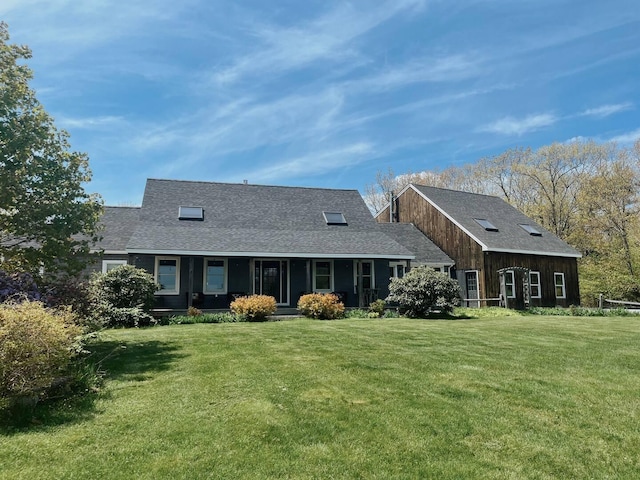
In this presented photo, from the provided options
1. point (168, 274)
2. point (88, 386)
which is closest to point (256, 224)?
point (168, 274)

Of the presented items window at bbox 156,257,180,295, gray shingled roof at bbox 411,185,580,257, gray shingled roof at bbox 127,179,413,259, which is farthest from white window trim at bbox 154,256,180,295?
gray shingled roof at bbox 411,185,580,257

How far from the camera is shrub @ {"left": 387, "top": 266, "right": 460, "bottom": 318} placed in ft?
50.9

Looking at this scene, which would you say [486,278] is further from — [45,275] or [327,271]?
[45,275]

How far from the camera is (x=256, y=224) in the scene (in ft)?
63.2

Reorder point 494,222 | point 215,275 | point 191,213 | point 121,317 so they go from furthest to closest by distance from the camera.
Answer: point 494,222 → point 191,213 → point 215,275 → point 121,317

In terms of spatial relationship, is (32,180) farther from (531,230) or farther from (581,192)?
(581,192)

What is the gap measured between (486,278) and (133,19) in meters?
17.7

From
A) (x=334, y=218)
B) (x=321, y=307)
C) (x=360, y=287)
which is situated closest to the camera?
(x=321, y=307)

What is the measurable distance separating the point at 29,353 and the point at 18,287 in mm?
3060

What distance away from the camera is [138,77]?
12.6 m

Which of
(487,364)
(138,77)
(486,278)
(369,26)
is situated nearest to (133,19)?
(138,77)

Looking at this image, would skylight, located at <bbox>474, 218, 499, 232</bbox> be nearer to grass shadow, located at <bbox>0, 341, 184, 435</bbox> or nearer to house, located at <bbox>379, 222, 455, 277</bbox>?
house, located at <bbox>379, 222, 455, 277</bbox>

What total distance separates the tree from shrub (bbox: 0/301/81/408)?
276cm

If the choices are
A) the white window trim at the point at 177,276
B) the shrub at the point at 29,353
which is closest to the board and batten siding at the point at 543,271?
the white window trim at the point at 177,276
